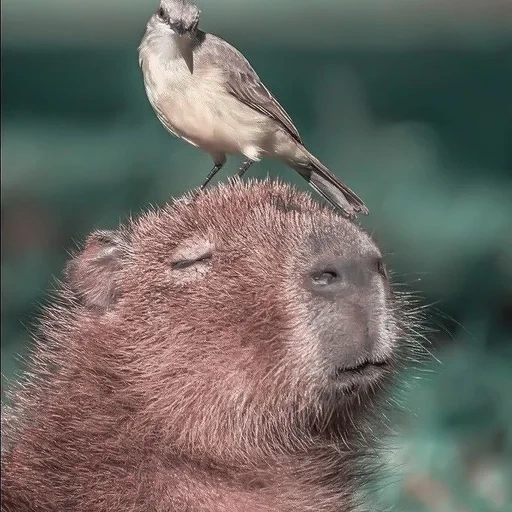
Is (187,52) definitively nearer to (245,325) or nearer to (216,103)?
(216,103)

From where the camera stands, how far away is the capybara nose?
2.68 meters

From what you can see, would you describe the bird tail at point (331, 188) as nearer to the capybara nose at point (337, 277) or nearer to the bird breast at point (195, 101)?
the bird breast at point (195, 101)

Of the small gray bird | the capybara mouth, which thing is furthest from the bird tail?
the capybara mouth

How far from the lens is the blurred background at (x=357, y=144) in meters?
4.95

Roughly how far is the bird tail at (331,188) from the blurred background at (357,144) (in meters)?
1.15

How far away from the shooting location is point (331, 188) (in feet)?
11.4

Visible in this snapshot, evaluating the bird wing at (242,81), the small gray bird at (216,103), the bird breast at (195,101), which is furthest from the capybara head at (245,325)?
the bird wing at (242,81)

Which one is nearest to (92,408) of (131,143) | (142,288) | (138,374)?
(138,374)

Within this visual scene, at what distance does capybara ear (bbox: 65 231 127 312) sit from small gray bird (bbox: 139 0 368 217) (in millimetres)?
354

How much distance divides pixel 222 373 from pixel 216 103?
45.3 inches

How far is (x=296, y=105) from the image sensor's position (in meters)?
5.41

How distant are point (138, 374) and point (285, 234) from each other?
563 mm

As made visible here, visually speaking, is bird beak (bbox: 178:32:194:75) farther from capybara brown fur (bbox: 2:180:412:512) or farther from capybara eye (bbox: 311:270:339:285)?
capybara eye (bbox: 311:270:339:285)

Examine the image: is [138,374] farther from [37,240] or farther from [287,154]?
[37,240]
